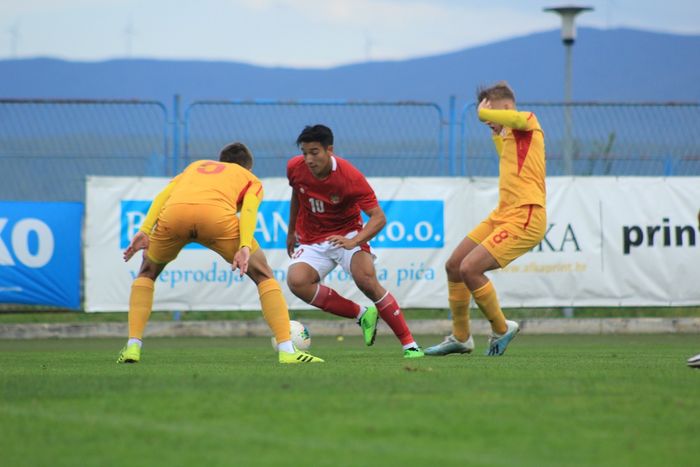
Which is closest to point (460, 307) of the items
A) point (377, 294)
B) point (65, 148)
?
point (377, 294)

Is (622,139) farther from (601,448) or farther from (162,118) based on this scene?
(601,448)

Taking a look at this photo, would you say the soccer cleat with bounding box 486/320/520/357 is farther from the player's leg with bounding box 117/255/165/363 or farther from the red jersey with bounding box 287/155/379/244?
the player's leg with bounding box 117/255/165/363

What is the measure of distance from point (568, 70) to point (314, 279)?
9.36 m

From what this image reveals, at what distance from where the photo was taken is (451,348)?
1144 cm

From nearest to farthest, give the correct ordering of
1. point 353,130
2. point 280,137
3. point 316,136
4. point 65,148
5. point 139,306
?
point 139,306, point 316,136, point 65,148, point 353,130, point 280,137

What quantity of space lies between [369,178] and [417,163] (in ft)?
3.77

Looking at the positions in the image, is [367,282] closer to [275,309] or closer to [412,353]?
[412,353]

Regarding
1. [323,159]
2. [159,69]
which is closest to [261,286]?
[323,159]

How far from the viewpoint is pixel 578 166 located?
61.3 ft

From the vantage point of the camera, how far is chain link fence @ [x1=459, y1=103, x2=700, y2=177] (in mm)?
18156

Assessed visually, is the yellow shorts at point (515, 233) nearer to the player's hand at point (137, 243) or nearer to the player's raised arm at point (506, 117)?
the player's raised arm at point (506, 117)

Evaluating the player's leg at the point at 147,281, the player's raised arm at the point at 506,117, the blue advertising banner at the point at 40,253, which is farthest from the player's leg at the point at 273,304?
the blue advertising banner at the point at 40,253

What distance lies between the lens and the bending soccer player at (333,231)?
11.0m

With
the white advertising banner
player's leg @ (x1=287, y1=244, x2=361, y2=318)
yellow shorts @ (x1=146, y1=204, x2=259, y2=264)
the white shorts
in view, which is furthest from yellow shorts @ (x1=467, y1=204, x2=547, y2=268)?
the white advertising banner
